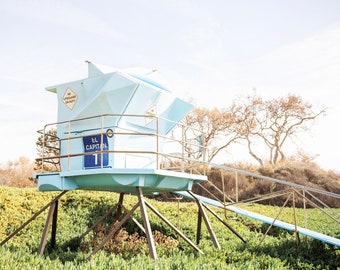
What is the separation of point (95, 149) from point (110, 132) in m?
0.98

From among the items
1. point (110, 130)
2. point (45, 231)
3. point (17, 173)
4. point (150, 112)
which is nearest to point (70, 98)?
point (110, 130)

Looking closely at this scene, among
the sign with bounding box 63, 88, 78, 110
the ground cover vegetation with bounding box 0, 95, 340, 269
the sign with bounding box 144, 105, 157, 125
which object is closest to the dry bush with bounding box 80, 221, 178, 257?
the ground cover vegetation with bounding box 0, 95, 340, 269

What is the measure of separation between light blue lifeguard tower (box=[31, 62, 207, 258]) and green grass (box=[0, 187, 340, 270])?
1.11 meters

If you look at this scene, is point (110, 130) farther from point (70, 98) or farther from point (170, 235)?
point (170, 235)

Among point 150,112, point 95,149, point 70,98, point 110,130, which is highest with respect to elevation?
point 70,98

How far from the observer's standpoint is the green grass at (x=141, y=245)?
903cm

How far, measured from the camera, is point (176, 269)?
8477 millimetres

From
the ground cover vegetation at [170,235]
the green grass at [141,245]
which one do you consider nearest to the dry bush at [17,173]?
the ground cover vegetation at [170,235]

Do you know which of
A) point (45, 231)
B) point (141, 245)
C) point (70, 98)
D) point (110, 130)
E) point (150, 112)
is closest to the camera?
point (110, 130)

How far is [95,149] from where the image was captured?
36.0ft

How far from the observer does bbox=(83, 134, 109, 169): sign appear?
10.8 m

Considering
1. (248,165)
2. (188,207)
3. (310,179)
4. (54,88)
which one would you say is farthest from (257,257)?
(248,165)

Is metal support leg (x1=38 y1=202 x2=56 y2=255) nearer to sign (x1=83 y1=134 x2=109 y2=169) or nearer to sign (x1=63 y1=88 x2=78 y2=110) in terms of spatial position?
sign (x1=83 y1=134 x2=109 y2=169)

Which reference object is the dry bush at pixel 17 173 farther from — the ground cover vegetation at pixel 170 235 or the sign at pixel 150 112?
the sign at pixel 150 112
